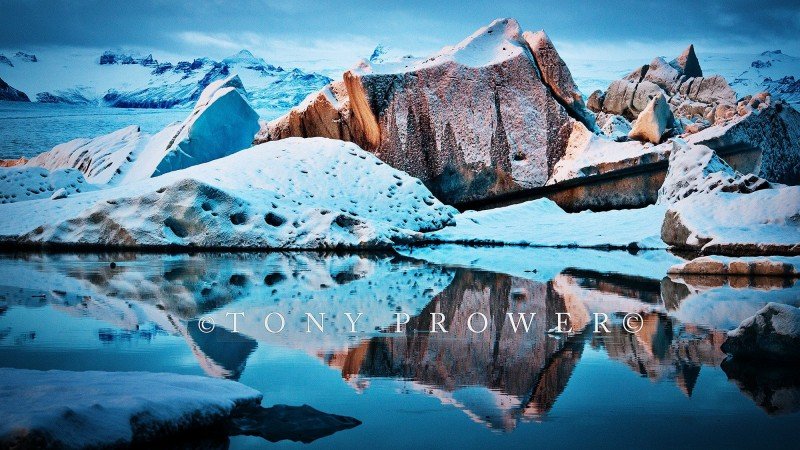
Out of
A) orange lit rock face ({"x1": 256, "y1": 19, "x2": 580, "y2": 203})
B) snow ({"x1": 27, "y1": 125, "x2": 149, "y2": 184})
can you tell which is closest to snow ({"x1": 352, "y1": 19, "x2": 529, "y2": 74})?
orange lit rock face ({"x1": 256, "y1": 19, "x2": 580, "y2": 203})

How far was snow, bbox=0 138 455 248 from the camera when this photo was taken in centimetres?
928

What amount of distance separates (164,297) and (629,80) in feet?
93.9

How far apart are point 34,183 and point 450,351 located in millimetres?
10641

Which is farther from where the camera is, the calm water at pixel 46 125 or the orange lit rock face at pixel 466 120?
the calm water at pixel 46 125

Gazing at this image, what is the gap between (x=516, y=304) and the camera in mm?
4438

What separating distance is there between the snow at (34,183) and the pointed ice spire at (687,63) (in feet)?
89.4

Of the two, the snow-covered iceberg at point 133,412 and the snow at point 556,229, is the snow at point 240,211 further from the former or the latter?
the snow-covered iceberg at point 133,412

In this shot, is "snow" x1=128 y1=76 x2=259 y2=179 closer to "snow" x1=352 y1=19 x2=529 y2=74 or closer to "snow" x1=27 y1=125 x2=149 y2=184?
"snow" x1=27 y1=125 x2=149 y2=184

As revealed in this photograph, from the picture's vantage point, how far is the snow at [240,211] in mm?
9281

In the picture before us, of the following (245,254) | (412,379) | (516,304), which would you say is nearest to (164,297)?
(516,304)

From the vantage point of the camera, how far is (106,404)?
1.84m

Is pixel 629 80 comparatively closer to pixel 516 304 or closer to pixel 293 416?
pixel 516 304

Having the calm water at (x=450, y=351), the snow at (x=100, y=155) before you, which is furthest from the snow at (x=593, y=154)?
the snow at (x=100, y=155)

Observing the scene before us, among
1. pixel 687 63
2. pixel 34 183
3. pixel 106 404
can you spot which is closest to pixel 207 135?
pixel 34 183
